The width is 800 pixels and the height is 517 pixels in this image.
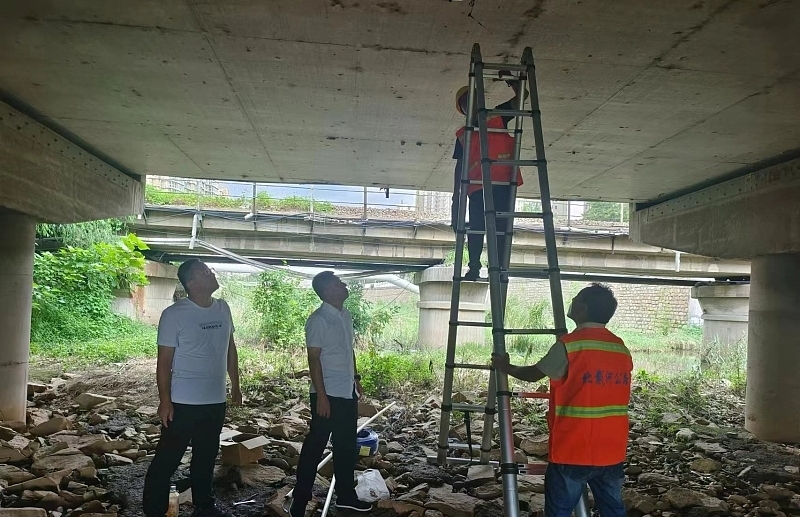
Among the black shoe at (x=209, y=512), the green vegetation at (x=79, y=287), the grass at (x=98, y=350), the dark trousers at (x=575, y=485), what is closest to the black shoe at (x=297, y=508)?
the black shoe at (x=209, y=512)

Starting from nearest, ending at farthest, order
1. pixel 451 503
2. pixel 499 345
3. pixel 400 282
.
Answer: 1. pixel 499 345
2. pixel 451 503
3. pixel 400 282

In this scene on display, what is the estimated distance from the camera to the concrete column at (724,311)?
1862cm

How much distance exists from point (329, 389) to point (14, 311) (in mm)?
4368

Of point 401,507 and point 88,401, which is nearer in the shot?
point 401,507

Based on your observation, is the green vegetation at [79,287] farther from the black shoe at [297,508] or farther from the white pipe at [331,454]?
the black shoe at [297,508]

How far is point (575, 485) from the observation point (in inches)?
118

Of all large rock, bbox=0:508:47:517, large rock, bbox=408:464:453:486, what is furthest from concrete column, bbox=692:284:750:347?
large rock, bbox=0:508:47:517

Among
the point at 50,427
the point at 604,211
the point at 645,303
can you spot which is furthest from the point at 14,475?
the point at 645,303

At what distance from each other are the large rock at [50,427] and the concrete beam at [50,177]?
2192 mm

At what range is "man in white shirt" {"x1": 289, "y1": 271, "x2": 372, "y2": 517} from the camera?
4.22 m

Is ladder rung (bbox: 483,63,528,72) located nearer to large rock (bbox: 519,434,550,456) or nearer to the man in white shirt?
the man in white shirt

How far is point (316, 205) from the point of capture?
16.5 metres

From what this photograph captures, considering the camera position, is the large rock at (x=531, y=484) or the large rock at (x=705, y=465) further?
the large rock at (x=705, y=465)

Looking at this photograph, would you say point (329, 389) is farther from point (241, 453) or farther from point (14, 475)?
point (14, 475)
